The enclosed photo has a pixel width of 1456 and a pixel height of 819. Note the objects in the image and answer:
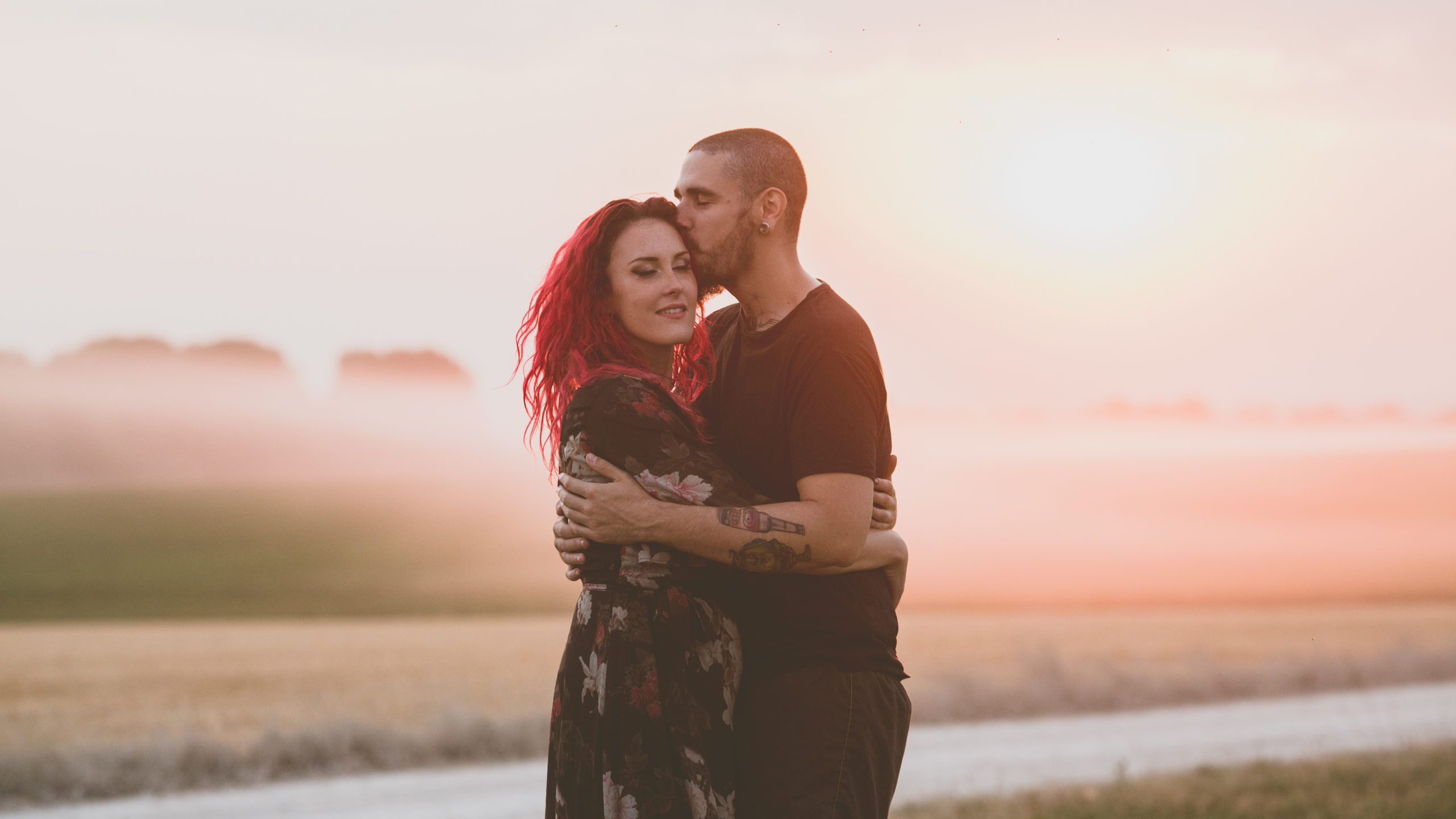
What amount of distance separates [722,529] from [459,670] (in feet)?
39.3

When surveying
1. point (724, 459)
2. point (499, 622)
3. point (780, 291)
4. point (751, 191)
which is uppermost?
point (751, 191)

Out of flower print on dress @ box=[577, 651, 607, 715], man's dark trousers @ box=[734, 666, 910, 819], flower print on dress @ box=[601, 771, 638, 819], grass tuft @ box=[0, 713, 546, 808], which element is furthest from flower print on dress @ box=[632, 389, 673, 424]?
grass tuft @ box=[0, 713, 546, 808]

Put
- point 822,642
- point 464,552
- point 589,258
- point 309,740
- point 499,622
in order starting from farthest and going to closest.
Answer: point 464,552, point 499,622, point 309,740, point 589,258, point 822,642

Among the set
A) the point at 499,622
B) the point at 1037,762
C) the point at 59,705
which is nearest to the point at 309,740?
the point at 59,705

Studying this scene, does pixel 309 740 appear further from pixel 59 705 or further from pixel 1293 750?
pixel 1293 750

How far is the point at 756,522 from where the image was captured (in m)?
3.26

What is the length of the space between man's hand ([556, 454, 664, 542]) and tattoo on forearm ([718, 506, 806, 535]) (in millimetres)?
183

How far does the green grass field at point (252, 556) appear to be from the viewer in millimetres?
30656

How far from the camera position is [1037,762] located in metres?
10.7

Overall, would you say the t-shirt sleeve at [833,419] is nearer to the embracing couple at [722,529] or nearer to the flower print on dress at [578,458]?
the embracing couple at [722,529]

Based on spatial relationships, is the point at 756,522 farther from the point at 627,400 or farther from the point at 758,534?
the point at 627,400

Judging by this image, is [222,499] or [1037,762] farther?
[222,499]

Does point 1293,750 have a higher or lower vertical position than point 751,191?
lower

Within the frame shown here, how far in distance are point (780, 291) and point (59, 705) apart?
36.2 feet
